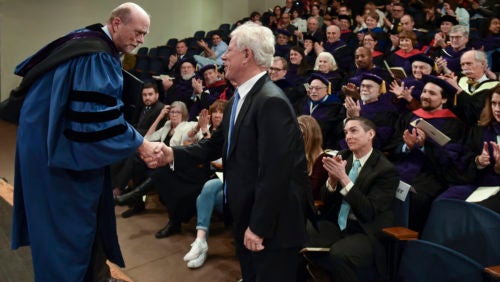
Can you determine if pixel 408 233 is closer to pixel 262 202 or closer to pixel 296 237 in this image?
pixel 296 237

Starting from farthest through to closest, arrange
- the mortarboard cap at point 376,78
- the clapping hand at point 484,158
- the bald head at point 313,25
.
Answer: the bald head at point 313,25
the mortarboard cap at point 376,78
the clapping hand at point 484,158

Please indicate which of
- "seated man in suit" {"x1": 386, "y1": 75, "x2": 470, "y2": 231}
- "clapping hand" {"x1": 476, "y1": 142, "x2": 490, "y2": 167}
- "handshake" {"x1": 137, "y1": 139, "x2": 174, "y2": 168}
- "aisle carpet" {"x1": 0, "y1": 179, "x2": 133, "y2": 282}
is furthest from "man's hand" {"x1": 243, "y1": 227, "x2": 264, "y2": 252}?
"clapping hand" {"x1": 476, "y1": 142, "x2": 490, "y2": 167}

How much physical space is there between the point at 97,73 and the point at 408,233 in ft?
5.73

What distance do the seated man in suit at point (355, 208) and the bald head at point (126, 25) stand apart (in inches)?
48.7

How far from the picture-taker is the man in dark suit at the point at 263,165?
5.53 ft

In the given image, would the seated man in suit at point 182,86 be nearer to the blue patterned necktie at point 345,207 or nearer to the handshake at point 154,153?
the blue patterned necktie at point 345,207

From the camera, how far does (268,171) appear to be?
1.67 meters

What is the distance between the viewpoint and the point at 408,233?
2.29 m

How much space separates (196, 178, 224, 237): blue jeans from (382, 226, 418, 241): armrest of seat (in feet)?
4.36

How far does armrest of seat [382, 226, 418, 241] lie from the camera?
7.42 feet

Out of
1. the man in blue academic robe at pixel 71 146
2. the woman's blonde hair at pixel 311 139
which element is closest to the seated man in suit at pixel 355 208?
the woman's blonde hair at pixel 311 139

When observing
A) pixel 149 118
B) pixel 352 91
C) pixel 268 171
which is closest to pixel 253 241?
pixel 268 171

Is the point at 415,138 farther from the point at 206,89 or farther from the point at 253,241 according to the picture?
the point at 206,89

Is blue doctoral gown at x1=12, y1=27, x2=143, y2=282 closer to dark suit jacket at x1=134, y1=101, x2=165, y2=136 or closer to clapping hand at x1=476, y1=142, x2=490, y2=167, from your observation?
clapping hand at x1=476, y1=142, x2=490, y2=167
